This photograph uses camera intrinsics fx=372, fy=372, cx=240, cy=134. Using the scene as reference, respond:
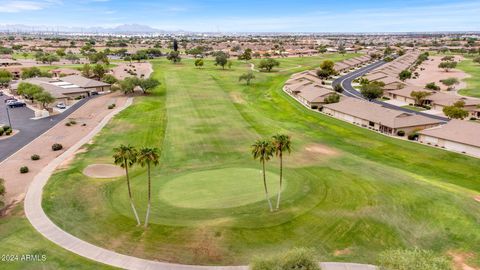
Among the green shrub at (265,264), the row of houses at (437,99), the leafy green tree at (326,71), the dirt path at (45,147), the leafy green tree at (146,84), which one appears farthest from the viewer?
the leafy green tree at (326,71)

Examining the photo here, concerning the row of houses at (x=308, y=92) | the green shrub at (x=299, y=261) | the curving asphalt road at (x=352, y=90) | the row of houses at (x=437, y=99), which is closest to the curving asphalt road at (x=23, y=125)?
the green shrub at (x=299, y=261)

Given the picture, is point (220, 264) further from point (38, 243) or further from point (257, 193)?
point (38, 243)

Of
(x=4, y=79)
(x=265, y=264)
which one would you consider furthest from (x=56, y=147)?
(x=4, y=79)

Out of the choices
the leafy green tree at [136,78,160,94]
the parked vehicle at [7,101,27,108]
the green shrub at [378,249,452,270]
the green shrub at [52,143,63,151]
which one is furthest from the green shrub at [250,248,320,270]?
the parked vehicle at [7,101,27,108]

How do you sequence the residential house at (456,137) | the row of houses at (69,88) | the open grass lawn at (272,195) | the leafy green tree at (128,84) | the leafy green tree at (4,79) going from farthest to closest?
1. the leafy green tree at (4,79)
2. the leafy green tree at (128,84)
3. the row of houses at (69,88)
4. the residential house at (456,137)
5. the open grass lawn at (272,195)

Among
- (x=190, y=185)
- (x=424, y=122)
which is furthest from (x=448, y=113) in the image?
(x=190, y=185)

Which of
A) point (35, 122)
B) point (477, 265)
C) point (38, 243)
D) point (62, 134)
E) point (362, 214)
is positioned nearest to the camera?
point (477, 265)

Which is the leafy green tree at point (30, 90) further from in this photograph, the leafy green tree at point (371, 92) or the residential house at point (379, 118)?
the leafy green tree at point (371, 92)

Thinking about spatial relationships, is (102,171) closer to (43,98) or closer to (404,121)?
(43,98)
